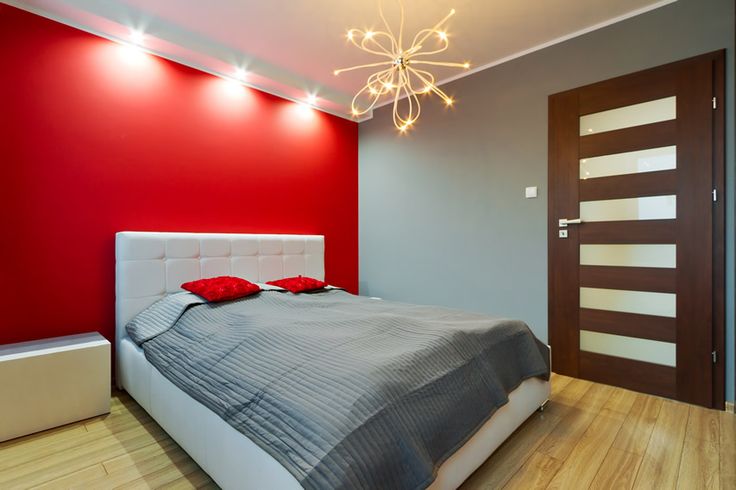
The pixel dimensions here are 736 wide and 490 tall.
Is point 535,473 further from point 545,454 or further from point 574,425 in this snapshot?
point 574,425

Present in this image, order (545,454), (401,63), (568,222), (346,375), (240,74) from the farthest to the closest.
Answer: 1. (240,74)
2. (568,222)
3. (401,63)
4. (545,454)
5. (346,375)

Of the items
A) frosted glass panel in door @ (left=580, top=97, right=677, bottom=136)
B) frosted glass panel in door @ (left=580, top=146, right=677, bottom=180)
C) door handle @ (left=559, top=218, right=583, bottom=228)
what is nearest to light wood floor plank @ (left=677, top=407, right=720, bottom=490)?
door handle @ (left=559, top=218, right=583, bottom=228)

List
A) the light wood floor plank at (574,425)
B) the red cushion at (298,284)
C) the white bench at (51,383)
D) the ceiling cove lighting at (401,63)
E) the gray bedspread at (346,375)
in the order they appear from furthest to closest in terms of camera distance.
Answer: the red cushion at (298,284)
the ceiling cove lighting at (401,63)
the white bench at (51,383)
the light wood floor plank at (574,425)
the gray bedspread at (346,375)

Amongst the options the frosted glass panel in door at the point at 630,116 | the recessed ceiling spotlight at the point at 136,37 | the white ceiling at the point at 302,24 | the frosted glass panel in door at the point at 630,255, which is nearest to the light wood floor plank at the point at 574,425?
the frosted glass panel in door at the point at 630,255

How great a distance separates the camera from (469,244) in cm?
349

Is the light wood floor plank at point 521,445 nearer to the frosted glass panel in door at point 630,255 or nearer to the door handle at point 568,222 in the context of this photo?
the frosted glass panel in door at point 630,255

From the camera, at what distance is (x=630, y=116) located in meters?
2.61

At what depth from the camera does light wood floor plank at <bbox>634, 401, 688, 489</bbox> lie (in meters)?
1.61

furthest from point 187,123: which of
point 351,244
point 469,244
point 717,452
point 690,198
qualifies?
point 717,452

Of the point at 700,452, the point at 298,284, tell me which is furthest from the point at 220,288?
the point at 700,452

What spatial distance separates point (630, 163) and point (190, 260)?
3.53m

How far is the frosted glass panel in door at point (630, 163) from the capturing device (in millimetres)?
2451

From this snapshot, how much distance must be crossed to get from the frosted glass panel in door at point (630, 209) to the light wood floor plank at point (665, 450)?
1.30m

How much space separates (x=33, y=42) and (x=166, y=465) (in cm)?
283
